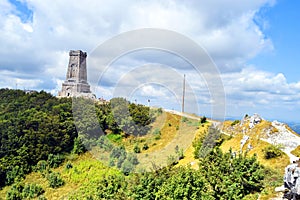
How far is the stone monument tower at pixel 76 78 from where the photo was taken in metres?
41.8

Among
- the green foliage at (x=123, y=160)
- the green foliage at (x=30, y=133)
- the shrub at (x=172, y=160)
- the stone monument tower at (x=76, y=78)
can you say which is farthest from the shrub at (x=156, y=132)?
the stone monument tower at (x=76, y=78)

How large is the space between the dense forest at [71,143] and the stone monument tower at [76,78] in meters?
4.29

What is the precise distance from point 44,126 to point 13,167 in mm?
5189

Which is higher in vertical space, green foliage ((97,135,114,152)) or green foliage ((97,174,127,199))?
green foliage ((97,135,114,152))

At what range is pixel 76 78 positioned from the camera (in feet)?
138

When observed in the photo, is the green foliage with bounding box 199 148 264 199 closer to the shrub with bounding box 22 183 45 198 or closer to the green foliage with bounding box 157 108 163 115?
the shrub with bounding box 22 183 45 198

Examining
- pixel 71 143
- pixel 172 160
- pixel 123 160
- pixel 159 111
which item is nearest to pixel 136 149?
pixel 123 160

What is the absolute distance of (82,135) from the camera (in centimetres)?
3186

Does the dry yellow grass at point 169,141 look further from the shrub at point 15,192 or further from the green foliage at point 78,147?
the shrub at point 15,192

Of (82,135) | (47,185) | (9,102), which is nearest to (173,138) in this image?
(82,135)

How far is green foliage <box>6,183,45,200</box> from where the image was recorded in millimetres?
23984

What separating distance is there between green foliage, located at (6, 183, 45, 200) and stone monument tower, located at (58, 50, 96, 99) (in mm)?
18271

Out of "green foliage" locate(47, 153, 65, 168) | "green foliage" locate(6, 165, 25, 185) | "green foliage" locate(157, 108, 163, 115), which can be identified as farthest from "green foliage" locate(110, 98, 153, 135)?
"green foliage" locate(6, 165, 25, 185)

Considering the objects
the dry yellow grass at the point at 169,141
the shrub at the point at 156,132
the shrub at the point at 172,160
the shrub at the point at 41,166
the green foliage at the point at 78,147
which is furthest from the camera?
the shrub at the point at 156,132
